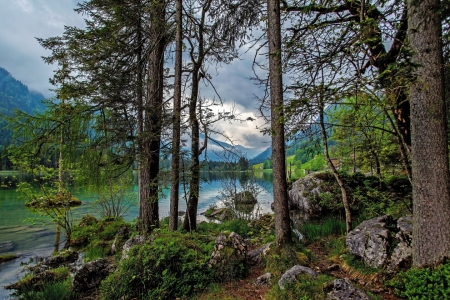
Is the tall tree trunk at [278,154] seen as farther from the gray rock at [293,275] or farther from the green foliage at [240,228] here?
the green foliage at [240,228]

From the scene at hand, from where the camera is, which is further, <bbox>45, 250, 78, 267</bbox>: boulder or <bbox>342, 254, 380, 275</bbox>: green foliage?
<bbox>45, 250, 78, 267</bbox>: boulder

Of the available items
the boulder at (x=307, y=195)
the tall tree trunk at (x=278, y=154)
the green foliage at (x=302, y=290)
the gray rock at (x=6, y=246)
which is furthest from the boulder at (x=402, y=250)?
the gray rock at (x=6, y=246)

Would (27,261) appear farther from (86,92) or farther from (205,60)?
(205,60)

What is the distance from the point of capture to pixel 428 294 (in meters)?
2.56

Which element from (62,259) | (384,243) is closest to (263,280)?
(384,243)

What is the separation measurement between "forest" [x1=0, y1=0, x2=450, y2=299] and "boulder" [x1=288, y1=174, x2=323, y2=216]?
88.7 inches

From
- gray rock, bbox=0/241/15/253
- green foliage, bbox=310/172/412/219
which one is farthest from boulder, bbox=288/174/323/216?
gray rock, bbox=0/241/15/253

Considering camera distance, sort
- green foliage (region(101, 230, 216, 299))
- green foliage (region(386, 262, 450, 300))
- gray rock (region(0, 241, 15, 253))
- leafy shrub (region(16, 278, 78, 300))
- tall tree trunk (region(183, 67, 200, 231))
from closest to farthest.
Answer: green foliage (region(386, 262, 450, 300)) → green foliage (region(101, 230, 216, 299)) → leafy shrub (region(16, 278, 78, 300)) → tall tree trunk (region(183, 67, 200, 231)) → gray rock (region(0, 241, 15, 253))

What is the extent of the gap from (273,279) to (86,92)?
→ 5646 millimetres

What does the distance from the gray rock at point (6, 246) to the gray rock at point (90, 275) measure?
5416mm

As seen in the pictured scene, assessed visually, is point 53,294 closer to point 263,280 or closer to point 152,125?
point 263,280

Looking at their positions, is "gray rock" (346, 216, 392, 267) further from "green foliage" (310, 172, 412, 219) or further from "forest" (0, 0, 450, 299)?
"green foliage" (310, 172, 412, 219)

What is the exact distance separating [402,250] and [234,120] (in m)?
3.69

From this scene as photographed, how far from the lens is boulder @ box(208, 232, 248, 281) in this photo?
3.72 m
